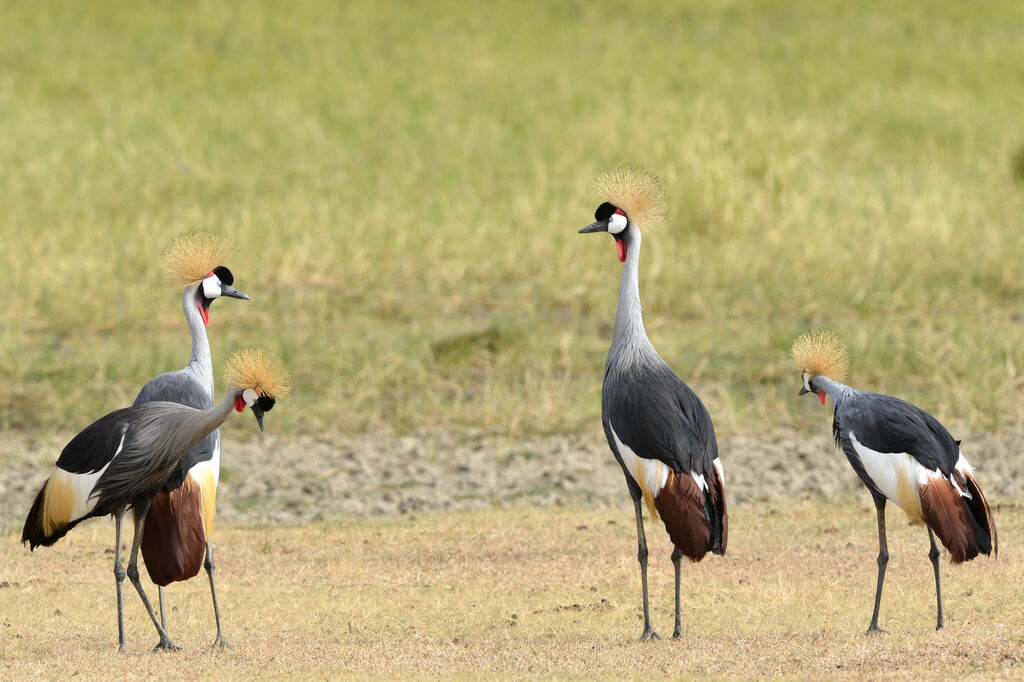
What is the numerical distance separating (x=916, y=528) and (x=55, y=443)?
18.9 feet

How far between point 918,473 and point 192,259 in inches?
140

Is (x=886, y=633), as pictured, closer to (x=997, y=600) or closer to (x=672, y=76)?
(x=997, y=600)

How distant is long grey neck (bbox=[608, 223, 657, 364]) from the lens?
6.92 metres

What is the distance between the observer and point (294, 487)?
32.4ft

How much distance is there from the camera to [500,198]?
16.8 m

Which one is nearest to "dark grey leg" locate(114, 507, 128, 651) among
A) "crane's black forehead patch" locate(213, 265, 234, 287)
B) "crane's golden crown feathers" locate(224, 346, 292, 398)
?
"crane's golden crown feathers" locate(224, 346, 292, 398)

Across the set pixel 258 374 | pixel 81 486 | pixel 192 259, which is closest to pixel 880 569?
pixel 258 374

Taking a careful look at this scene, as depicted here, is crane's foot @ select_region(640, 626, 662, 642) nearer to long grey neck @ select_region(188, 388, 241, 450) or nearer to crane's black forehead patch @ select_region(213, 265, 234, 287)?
long grey neck @ select_region(188, 388, 241, 450)

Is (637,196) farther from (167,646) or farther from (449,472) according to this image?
(449,472)

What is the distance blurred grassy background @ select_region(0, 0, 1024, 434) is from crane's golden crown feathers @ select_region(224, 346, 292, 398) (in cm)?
474

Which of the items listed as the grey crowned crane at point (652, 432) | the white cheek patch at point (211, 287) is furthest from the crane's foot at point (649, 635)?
the white cheek patch at point (211, 287)

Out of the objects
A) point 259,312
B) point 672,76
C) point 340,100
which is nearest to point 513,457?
point 259,312

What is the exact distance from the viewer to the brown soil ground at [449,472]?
9.61 metres

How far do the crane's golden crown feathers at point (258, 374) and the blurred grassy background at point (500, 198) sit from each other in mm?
4744
